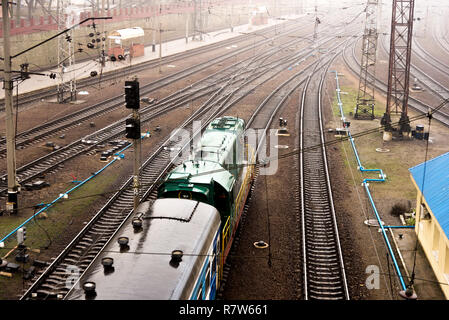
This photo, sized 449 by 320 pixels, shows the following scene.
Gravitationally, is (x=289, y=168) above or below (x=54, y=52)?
below

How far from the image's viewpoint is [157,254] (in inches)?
430

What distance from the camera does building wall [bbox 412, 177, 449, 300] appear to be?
1527 cm

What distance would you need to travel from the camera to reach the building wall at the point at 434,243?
15266 millimetres

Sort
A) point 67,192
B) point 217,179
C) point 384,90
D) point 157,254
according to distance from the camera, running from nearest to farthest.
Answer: point 157,254, point 217,179, point 67,192, point 384,90

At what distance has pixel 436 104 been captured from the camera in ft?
146

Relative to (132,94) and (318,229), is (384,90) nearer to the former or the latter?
(318,229)

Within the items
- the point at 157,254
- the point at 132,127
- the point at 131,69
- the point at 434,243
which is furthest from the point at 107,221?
the point at 131,69

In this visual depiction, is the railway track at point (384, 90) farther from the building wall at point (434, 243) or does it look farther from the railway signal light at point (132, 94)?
the railway signal light at point (132, 94)

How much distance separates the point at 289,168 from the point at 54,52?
36.8 metres

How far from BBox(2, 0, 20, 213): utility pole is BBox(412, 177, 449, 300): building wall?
46.7 feet

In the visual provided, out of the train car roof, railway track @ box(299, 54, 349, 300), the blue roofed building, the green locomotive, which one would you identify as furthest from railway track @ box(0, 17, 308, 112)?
the blue roofed building

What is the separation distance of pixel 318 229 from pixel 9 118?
37.9ft
